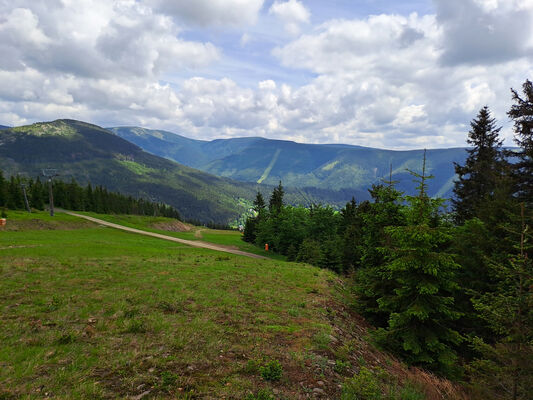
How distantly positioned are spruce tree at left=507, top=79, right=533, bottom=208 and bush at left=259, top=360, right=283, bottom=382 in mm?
25656

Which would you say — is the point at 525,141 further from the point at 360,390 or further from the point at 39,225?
the point at 39,225

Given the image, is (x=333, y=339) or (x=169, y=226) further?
(x=169, y=226)

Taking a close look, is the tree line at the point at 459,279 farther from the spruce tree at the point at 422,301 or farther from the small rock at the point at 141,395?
the small rock at the point at 141,395

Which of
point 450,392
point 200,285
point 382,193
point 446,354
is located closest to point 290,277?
point 200,285

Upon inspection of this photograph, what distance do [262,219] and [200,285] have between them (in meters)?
57.7


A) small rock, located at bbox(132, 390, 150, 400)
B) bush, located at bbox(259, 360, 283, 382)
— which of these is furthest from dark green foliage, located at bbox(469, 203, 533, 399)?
small rock, located at bbox(132, 390, 150, 400)

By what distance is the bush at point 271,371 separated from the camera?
25.8 feet

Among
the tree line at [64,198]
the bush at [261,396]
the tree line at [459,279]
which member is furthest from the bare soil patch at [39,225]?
the tree line at [459,279]

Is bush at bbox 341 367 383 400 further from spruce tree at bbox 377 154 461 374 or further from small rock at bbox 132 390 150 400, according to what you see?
spruce tree at bbox 377 154 461 374

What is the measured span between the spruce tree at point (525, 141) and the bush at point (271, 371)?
2566 centimetres

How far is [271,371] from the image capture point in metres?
8.01

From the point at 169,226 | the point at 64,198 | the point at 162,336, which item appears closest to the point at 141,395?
the point at 162,336

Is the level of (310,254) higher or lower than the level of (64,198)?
lower

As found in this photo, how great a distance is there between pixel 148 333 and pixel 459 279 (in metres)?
21.4
